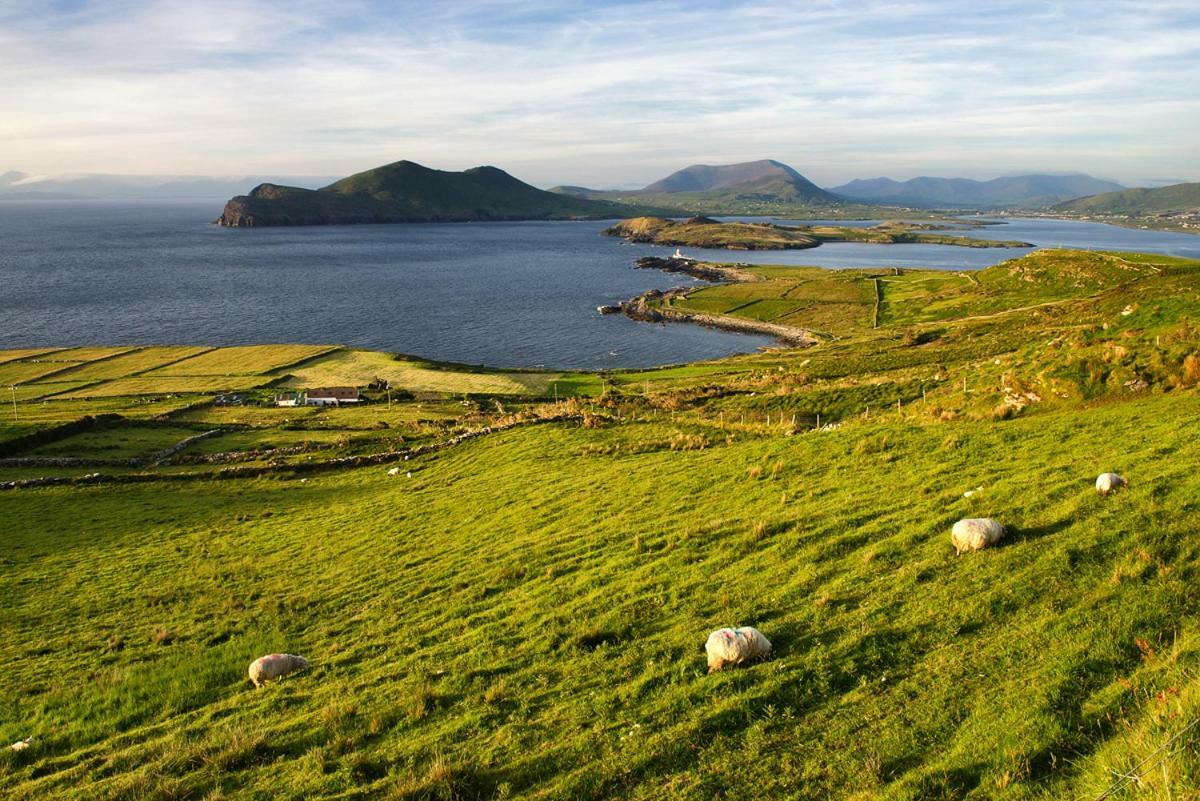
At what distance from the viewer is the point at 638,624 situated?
16.3 meters

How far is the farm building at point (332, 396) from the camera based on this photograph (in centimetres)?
7950

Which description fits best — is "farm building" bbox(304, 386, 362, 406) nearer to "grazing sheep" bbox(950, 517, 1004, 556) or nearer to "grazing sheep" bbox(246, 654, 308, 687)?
"grazing sheep" bbox(246, 654, 308, 687)

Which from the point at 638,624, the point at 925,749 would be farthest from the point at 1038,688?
the point at 638,624

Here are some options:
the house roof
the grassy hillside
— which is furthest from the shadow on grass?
the house roof

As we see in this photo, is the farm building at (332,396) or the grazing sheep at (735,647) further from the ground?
the grazing sheep at (735,647)

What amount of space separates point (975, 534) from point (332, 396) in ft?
251

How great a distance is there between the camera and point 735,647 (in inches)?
527

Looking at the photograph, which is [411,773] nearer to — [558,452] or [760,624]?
[760,624]

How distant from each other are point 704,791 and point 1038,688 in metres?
5.61

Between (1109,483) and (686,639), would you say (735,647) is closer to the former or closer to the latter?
(686,639)

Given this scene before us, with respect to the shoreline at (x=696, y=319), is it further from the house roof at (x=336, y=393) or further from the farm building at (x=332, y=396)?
the farm building at (x=332, y=396)

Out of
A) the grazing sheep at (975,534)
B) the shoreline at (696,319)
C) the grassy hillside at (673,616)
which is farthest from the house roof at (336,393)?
the shoreline at (696,319)

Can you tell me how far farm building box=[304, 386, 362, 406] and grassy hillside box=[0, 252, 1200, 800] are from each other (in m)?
35.9

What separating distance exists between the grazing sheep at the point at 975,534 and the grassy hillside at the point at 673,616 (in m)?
0.37
